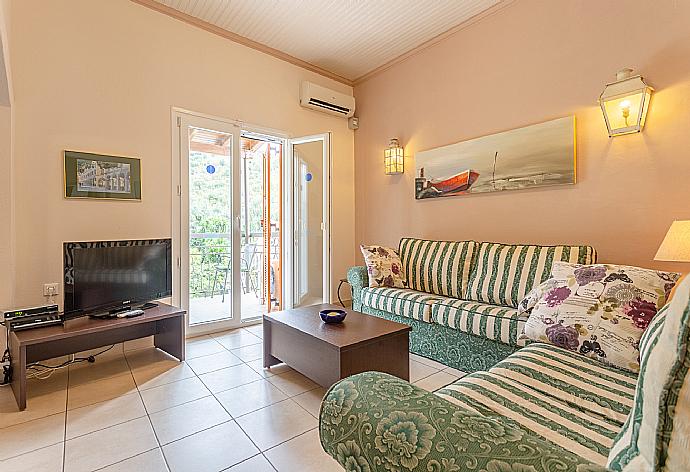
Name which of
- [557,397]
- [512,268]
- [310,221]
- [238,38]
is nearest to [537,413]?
[557,397]

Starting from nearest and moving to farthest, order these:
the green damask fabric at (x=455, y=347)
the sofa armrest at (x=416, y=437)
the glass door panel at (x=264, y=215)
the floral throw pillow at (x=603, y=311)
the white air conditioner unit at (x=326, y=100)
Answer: the sofa armrest at (x=416, y=437) < the floral throw pillow at (x=603, y=311) < the green damask fabric at (x=455, y=347) < the white air conditioner unit at (x=326, y=100) < the glass door panel at (x=264, y=215)

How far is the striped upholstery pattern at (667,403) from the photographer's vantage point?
527 millimetres

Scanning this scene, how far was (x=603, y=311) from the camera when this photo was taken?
5.64ft

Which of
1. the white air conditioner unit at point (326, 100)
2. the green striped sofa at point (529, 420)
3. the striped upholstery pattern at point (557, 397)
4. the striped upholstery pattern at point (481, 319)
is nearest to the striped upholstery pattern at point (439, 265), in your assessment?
the striped upholstery pattern at point (481, 319)

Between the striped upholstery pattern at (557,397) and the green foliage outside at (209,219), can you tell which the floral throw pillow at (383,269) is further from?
the striped upholstery pattern at (557,397)

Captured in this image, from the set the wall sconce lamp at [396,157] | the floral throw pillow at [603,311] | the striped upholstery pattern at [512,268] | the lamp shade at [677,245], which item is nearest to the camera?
the floral throw pillow at [603,311]

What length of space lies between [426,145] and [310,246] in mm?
1822

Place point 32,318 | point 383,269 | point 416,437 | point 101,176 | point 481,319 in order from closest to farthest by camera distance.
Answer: point 416,437
point 32,318
point 481,319
point 101,176
point 383,269

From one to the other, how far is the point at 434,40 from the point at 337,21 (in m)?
1.07

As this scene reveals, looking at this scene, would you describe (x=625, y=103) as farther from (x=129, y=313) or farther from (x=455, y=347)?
(x=129, y=313)

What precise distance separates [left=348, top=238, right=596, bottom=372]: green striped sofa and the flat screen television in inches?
69.5

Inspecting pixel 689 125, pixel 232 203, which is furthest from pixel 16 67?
pixel 689 125

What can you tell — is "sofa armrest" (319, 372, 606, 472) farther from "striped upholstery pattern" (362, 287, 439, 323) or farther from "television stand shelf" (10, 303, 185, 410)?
"television stand shelf" (10, 303, 185, 410)

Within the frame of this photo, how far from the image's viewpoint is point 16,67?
2502 millimetres
